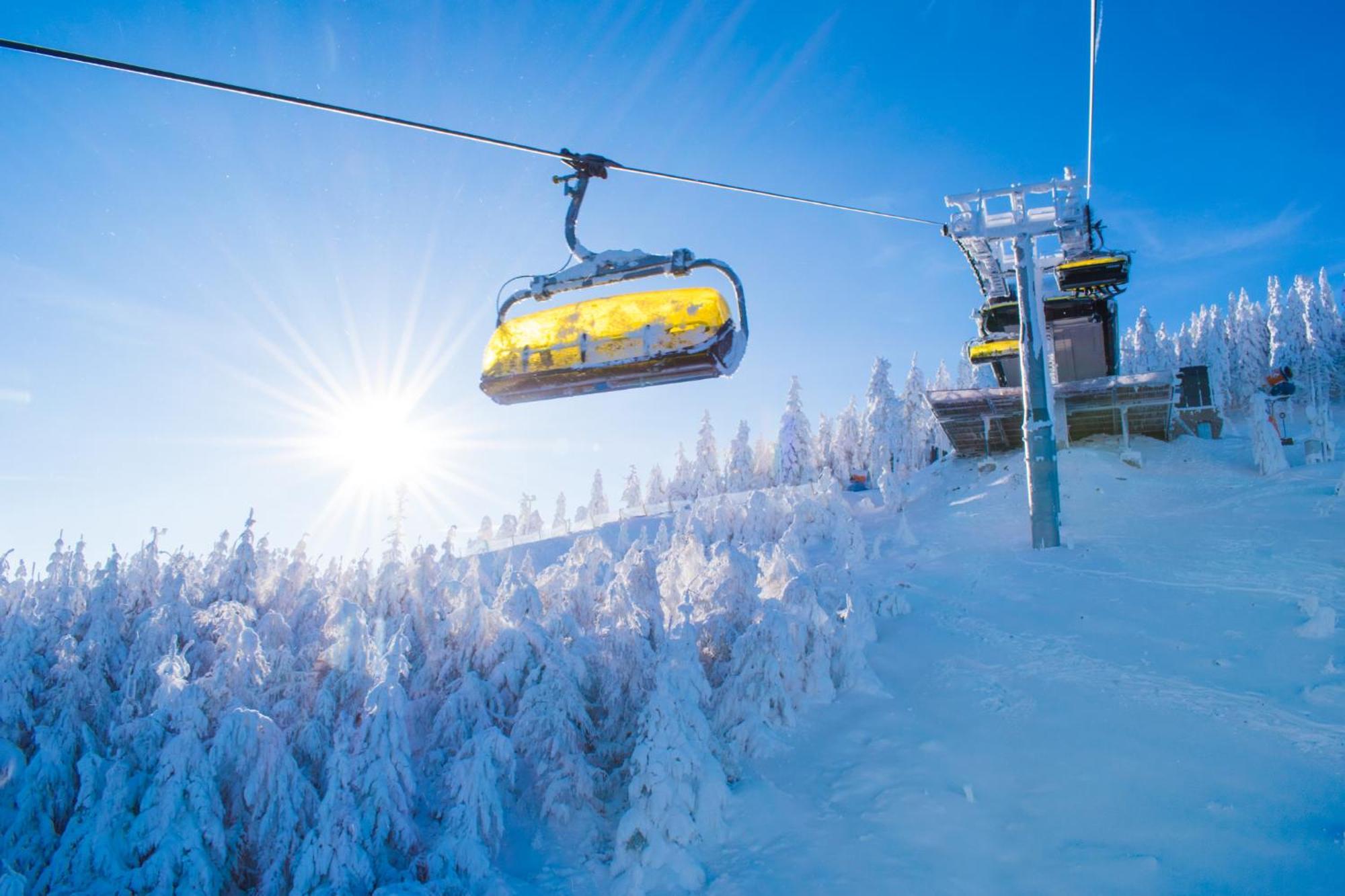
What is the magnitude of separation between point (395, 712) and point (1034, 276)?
17.4m

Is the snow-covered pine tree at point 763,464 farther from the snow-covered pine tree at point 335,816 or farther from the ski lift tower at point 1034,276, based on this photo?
the snow-covered pine tree at point 335,816

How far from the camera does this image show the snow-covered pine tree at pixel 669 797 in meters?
9.88

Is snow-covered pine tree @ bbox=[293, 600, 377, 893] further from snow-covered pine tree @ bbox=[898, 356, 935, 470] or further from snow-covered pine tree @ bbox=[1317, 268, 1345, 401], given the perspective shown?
snow-covered pine tree @ bbox=[1317, 268, 1345, 401]

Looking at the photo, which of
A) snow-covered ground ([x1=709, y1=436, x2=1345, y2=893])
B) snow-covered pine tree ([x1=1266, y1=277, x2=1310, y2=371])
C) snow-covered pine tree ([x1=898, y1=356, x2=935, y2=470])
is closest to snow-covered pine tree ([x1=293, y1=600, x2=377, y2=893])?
snow-covered ground ([x1=709, y1=436, x2=1345, y2=893])

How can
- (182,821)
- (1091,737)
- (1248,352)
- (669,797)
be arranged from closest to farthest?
(1091,737), (669,797), (182,821), (1248,352)

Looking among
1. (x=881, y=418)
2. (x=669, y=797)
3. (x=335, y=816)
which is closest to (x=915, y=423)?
(x=881, y=418)

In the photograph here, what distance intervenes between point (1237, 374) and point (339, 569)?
285 feet

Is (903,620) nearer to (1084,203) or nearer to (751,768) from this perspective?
(751,768)

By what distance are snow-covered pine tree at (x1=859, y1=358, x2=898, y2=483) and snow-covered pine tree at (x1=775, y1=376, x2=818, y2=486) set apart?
5.11 metres

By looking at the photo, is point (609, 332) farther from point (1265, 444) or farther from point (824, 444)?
point (824, 444)

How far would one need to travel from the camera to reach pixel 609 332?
14.2 ft

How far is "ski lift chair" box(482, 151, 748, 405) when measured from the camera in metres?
4.18

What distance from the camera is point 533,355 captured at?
177 inches

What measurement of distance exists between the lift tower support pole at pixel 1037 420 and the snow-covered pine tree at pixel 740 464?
5202cm
